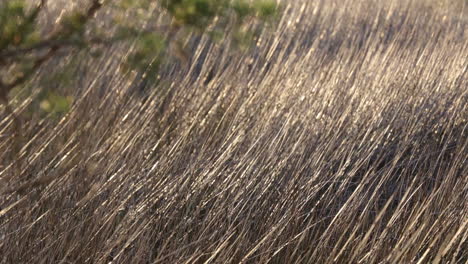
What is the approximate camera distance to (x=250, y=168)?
246 centimetres

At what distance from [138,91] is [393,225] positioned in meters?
1.51

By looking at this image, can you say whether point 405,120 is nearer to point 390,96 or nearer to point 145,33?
point 390,96

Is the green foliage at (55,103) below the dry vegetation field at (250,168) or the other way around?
the other way around

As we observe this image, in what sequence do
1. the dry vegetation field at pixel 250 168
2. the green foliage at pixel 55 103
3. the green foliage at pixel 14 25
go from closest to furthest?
the green foliage at pixel 14 25 < the green foliage at pixel 55 103 < the dry vegetation field at pixel 250 168

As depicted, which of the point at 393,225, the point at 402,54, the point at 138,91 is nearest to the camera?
the point at 393,225

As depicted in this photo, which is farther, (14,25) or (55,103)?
(55,103)

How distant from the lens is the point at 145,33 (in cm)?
179

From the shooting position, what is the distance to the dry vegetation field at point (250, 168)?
7.34ft

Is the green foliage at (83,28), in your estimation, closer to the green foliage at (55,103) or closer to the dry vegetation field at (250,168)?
the green foliage at (55,103)

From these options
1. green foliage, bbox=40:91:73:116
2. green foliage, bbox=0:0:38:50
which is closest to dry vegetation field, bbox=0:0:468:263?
green foliage, bbox=40:91:73:116

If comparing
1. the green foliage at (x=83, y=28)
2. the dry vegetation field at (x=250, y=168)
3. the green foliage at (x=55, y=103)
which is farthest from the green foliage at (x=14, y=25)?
the dry vegetation field at (x=250, y=168)

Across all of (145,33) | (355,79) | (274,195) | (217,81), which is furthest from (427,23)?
(145,33)

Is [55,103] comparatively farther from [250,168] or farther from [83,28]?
[250,168]

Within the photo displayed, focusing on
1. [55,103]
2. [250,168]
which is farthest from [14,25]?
[250,168]
